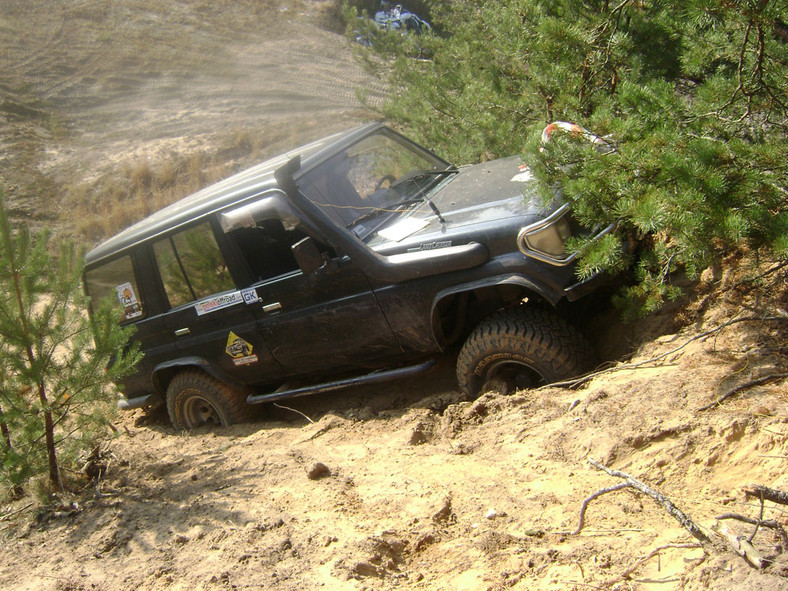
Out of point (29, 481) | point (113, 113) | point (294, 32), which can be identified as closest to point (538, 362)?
point (29, 481)

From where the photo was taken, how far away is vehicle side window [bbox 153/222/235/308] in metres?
4.98

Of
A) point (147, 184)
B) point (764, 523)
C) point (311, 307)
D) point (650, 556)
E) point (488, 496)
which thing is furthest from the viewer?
point (147, 184)

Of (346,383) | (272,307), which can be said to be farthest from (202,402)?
(346,383)

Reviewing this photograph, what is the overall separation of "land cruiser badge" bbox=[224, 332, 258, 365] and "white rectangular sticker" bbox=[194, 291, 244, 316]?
0.23 meters

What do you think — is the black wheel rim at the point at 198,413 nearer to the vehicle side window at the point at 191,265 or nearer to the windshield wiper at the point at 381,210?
the vehicle side window at the point at 191,265

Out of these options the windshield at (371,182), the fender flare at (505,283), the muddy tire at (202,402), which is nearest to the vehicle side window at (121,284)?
the muddy tire at (202,402)

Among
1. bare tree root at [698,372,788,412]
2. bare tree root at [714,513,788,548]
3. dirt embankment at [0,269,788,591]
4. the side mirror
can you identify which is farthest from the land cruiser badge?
bare tree root at [714,513,788,548]

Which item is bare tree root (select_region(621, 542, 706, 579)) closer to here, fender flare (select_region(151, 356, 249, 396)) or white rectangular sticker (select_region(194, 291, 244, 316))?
white rectangular sticker (select_region(194, 291, 244, 316))

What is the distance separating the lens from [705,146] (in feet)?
10.2

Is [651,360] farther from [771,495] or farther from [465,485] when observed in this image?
[771,495]

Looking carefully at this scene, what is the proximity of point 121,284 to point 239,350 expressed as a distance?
1204mm

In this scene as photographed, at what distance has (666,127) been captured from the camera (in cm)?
338

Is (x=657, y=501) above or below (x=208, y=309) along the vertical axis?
below

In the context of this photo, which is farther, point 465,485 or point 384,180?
point 384,180
